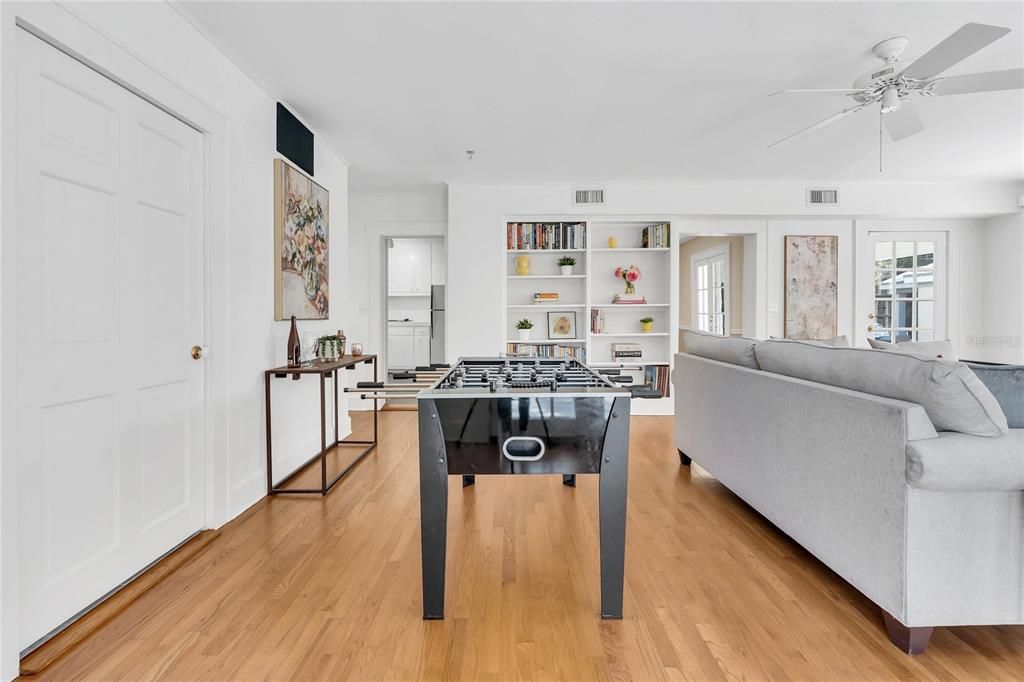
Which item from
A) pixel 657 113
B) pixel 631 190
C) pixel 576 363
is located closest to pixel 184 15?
pixel 576 363

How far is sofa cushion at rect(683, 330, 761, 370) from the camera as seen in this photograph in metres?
2.82

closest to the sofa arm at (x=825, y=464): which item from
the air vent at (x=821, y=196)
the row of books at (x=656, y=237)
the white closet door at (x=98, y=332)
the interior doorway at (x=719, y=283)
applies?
the white closet door at (x=98, y=332)

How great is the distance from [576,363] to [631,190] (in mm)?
3265

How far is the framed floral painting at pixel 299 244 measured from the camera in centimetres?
325

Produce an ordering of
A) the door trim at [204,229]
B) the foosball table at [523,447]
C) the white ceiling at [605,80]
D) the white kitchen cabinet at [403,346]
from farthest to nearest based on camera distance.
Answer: the white kitchen cabinet at [403,346] → the white ceiling at [605,80] → the foosball table at [523,447] → the door trim at [204,229]

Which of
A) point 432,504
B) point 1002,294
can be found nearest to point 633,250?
point 1002,294

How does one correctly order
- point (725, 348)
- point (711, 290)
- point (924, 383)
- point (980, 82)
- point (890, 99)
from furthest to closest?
point (711, 290) < point (725, 348) < point (890, 99) < point (980, 82) < point (924, 383)

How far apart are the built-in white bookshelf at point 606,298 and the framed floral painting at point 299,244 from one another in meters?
2.29

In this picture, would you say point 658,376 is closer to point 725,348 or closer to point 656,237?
point 656,237

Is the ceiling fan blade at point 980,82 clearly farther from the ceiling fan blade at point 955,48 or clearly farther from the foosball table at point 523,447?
the foosball table at point 523,447

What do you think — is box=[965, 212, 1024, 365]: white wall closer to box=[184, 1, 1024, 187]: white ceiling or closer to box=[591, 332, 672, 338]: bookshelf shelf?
box=[184, 1, 1024, 187]: white ceiling

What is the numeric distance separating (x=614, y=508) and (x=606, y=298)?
4524 mm

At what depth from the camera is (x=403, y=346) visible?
8.25 m

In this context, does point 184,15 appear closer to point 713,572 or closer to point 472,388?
point 472,388
